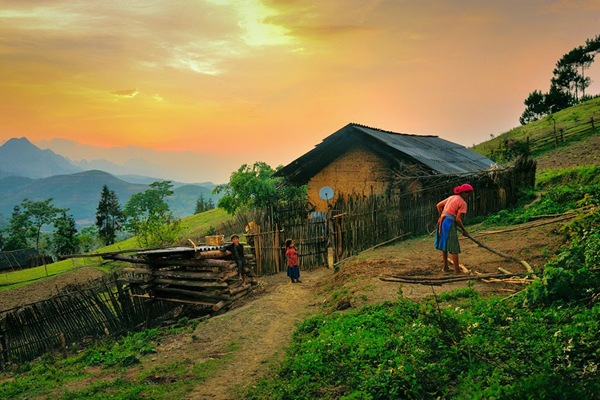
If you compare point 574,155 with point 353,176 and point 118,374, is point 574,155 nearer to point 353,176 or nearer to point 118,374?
point 353,176

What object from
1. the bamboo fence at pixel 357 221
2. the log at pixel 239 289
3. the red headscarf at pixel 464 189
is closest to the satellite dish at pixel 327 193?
the bamboo fence at pixel 357 221

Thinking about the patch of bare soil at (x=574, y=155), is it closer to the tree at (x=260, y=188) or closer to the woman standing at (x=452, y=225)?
the tree at (x=260, y=188)

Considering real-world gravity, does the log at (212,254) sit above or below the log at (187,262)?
above

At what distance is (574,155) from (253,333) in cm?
2807

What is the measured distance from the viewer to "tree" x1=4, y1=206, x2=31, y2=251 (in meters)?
58.9

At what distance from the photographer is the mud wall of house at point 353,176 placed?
54.0 ft

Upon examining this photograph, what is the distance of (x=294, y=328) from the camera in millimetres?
7676

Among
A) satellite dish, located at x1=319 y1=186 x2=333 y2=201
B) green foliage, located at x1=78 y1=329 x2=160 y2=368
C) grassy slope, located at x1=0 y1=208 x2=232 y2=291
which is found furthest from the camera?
grassy slope, located at x1=0 y1=208 x2=232 y2=291

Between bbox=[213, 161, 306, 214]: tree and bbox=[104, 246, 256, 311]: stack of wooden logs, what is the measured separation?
A: 6722 millimetres

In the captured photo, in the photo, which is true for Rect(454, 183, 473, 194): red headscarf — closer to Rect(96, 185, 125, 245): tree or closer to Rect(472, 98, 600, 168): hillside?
Rect(472, 98, 600, 168): hillside

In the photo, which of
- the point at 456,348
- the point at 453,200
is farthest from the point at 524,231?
the point at 456,348

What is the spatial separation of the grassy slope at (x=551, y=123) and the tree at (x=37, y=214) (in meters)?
60.9

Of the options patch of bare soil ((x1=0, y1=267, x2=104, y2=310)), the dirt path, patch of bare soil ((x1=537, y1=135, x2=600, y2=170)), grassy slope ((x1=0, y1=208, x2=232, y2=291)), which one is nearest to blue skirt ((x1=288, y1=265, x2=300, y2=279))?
the dirt path

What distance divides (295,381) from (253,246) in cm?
916
